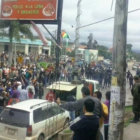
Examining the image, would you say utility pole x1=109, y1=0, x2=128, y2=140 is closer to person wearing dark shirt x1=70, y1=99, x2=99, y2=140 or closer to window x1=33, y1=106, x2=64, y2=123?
person wearing dark shirt x1=70, y1=99, x2=99, y2=140

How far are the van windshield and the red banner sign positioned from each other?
37.9ft

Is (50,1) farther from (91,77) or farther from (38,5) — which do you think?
(91,77)

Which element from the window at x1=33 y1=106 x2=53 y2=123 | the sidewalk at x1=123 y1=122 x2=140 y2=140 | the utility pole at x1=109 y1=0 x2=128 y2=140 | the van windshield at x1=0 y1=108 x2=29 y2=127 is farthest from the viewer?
Result: the window at x1=33 y1=106 x2=53 y2=123

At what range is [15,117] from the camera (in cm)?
837

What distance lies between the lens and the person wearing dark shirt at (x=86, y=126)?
445 cm

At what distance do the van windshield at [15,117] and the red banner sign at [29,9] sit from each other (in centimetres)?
1156

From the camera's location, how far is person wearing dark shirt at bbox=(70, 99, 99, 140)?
14.6ft

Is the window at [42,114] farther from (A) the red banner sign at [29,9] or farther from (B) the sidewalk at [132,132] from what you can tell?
(A) the red banner sign at [29,9]

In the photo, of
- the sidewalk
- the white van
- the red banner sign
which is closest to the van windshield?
the sidewalk

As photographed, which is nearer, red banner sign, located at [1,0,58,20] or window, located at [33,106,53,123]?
window, located at [33,106,53,123]

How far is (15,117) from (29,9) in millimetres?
13113

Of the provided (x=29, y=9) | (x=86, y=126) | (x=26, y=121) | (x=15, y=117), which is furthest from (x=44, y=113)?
(x=29, y=9)

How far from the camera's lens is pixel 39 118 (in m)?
8.61

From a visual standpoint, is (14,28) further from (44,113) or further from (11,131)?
(11,131)
